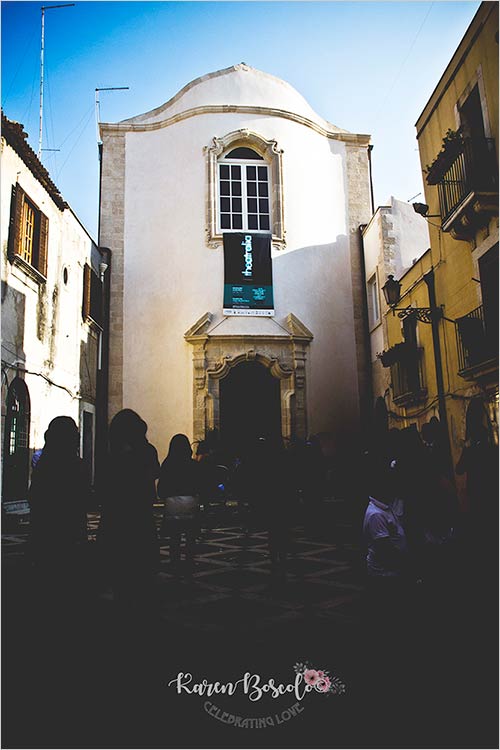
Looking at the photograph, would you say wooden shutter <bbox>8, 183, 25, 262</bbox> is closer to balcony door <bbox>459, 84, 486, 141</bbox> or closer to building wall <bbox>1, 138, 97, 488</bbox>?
building wall <bbox>1, 138, 97, 488</bbox>

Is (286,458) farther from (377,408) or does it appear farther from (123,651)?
(377,408)

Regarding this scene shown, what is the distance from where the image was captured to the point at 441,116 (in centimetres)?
892

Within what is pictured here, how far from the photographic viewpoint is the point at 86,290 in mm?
13266

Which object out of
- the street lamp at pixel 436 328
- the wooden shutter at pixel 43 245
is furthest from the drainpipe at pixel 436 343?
the wooden shutter at pixel 43 245

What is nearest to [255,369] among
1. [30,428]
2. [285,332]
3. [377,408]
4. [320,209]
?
[285,332]

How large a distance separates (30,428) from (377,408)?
7.95 meters

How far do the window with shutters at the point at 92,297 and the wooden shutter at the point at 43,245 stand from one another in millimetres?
2373

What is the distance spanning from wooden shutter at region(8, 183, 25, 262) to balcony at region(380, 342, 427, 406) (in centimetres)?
714

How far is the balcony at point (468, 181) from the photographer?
7199 mm

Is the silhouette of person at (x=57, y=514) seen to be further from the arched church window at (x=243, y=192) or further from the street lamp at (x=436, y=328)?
the arched church window at (x=243, y=192)

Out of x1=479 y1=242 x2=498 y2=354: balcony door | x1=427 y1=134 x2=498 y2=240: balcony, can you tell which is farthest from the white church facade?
x1=479 y1=242 x2=498 y2=354: balcony door

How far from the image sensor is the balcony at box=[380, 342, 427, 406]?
11.5 m

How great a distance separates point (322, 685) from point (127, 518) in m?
1.70

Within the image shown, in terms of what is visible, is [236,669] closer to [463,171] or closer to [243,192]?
[463,171]
